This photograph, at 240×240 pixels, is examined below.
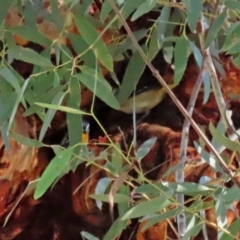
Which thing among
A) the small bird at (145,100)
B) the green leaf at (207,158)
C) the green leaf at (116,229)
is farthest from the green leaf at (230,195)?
the small bird at (145,100)

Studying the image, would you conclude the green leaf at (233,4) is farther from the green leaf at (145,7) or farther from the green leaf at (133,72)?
the green leaf at (133,72)

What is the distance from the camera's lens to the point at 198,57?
0.77 metres

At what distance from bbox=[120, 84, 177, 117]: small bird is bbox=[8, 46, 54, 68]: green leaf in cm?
36

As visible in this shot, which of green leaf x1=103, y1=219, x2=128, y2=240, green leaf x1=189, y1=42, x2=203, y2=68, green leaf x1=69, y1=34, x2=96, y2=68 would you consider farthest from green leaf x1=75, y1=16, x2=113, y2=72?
green leaf x1=103, y1=219, x2=128, y2=240

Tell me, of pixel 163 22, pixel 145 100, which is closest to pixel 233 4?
pixel 163 22

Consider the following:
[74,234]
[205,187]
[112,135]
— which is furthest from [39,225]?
[205,187]

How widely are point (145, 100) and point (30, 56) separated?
1.31ft

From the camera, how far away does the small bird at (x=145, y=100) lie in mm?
1064

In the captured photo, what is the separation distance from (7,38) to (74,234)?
539 mm

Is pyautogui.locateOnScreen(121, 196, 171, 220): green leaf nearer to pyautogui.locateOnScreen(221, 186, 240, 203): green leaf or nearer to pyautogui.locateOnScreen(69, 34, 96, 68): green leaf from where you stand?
pyautogui.locateOnScreen(221, 186, 240, 203): green leaf

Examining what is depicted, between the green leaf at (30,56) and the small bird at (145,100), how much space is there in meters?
0.36

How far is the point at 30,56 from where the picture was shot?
0.72 metres

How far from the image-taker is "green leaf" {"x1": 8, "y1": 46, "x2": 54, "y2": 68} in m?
0.72

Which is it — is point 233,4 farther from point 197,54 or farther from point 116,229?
point 116,229
